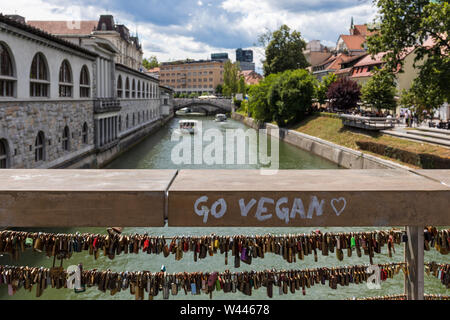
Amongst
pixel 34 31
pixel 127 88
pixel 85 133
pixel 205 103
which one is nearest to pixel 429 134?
pixel 85 133

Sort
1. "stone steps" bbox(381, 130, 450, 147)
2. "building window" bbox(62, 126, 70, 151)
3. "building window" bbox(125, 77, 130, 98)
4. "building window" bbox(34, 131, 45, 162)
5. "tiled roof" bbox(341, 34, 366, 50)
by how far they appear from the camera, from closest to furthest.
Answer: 1. "building window" bbox(34, 131, 45, 162)
2. "building window" bbox(62, 126, 70, 151)
3. "stone steps" bbox(381, 130, 450, 147)
4. "building window" bbox(125, 77, 130, 98)
5. "tiled roof" bbox(341, 34, 366, 50)

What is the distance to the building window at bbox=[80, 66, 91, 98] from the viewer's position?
29.6m

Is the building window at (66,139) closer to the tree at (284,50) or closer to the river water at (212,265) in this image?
the river water at (212,265)

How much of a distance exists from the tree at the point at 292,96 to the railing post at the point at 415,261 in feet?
156

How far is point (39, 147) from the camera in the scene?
70.4ft

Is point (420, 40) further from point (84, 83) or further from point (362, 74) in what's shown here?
point (362, 74)

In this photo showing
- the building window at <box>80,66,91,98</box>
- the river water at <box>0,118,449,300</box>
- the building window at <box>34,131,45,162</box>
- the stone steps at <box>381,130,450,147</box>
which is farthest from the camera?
the building window at <box>80,66,91,98</box>

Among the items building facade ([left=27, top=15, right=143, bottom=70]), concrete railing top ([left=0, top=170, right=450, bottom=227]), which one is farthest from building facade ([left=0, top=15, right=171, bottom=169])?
building facade ([left=27, top=15, right=143, bottom=70])

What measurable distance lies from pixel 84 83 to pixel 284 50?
162ft

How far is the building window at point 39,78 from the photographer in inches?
821

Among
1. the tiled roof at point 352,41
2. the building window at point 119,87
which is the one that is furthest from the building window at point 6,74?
the tiled roof at point 352,41

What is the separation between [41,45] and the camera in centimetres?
2166

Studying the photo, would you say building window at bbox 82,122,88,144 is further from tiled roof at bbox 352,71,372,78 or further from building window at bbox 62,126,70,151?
tiled roof at bbox 352,71,372,78

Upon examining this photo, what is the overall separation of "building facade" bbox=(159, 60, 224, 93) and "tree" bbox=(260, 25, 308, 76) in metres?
88.0
